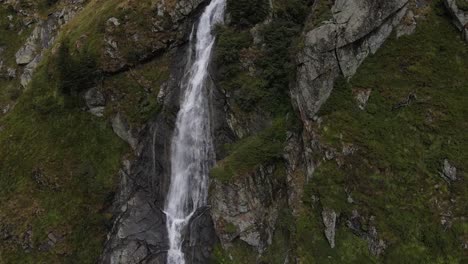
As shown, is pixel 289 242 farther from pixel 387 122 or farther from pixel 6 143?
pixel 6 143

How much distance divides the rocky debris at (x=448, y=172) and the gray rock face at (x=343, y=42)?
6.96 meters

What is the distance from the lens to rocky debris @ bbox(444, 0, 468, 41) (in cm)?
2156

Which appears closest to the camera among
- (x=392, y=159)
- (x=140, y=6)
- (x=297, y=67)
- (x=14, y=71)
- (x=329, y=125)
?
(x=392, y=159)

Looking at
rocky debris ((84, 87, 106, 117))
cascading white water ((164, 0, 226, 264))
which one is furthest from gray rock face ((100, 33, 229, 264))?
rocky debris ((84, 87, 106, 117))

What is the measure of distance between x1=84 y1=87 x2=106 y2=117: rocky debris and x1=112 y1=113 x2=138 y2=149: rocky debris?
4.85ft

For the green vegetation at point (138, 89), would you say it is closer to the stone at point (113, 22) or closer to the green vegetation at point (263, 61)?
the stone at point (113, 22)

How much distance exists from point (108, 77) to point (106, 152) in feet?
19.9

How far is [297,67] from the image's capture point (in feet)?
77.0

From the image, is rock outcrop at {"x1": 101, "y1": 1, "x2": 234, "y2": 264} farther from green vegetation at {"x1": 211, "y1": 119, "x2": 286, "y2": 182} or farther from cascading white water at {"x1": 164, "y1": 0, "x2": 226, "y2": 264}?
green vegetation at {"x1": 211, "y1": 119, "x2": 286, "y2": 182}

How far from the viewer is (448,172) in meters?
19.0

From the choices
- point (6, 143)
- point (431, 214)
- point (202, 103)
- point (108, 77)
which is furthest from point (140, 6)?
point (431, 214)

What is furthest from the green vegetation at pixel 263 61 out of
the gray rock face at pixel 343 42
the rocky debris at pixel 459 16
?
the rocky debris at pixel 459 16

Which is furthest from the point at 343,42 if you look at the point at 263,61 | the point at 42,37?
the point at 42,37

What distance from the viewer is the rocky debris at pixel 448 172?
1884 cm
